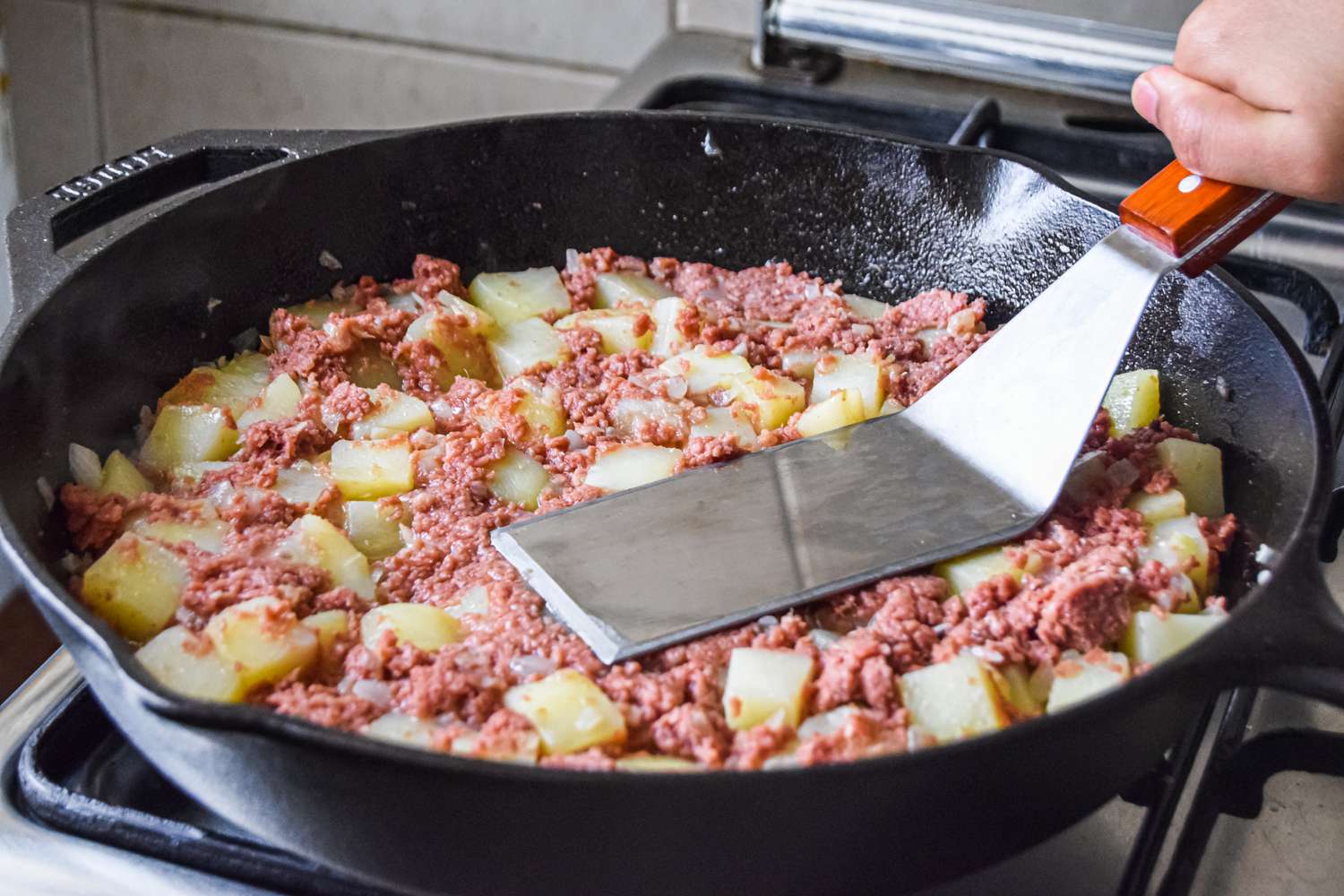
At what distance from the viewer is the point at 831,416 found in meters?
1.38

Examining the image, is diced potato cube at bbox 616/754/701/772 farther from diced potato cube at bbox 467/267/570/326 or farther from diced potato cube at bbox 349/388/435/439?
diced potato cube at bbox 467/267/570/326

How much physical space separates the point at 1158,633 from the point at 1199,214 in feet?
1.26

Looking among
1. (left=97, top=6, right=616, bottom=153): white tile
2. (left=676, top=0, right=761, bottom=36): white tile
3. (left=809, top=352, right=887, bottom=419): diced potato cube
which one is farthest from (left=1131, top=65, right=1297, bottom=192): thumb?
(left=97, top=6, right=616, bottom=153): white tile

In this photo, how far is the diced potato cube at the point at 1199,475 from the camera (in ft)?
4.13

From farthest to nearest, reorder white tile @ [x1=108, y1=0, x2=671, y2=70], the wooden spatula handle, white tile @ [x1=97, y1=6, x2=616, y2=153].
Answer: white tile @ [x1=97, y1=6, x2=616, y2=153]
white tile @ [x1=108, y1=0, x2=671, y2=70]
the wooden spatula handle

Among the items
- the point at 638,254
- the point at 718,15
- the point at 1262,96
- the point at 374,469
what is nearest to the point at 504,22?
the point at 718,15

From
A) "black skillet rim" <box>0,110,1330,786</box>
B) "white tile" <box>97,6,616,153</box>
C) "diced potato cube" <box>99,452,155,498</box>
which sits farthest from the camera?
"white tile" <box>97,6,616,153</box>

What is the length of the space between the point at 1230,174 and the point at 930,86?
1.01 meters

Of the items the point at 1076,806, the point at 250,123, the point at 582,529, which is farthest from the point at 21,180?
Result: the point at 1076,806

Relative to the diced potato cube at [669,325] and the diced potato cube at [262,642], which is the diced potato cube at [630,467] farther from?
the diced potato cube at [262,642]

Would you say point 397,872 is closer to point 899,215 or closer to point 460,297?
point 460,297

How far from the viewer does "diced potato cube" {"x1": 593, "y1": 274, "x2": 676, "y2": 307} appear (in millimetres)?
1603

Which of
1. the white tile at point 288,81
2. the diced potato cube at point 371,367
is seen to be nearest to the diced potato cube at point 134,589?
the diced potato cube at point 371,367

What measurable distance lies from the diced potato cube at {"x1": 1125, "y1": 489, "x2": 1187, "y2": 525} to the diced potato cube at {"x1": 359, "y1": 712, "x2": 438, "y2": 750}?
27.3 inches
